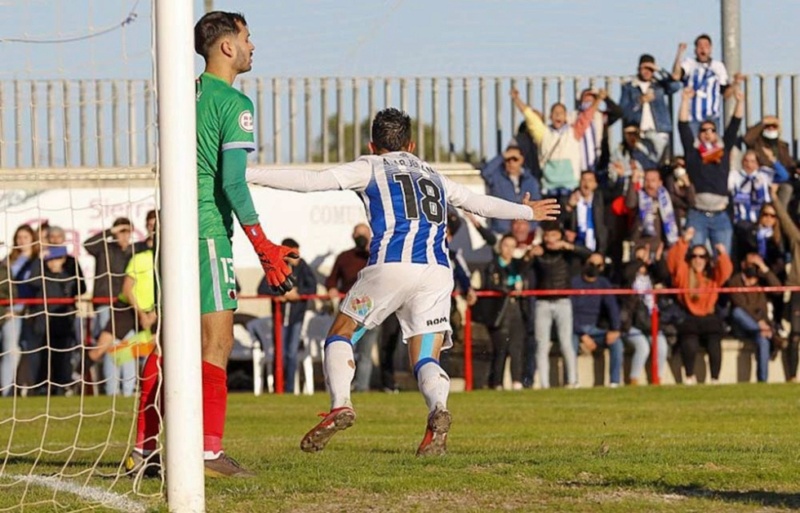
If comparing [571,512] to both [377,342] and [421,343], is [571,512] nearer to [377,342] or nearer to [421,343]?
[421,343]

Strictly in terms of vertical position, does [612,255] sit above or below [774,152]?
below

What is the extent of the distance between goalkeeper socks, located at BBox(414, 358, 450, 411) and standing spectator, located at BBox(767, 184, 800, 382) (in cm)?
1170

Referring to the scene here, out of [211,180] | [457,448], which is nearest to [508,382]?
[457,448]

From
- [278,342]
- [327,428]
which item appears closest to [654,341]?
[278,342]

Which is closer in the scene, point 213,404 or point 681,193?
point 213,404

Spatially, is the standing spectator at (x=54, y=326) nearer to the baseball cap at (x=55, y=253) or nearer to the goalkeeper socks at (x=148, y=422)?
the baseball cap at (x=55, y=253)

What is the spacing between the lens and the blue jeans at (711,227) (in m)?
20.2

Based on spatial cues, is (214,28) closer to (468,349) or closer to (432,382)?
(432,382)

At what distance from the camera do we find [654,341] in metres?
19.6

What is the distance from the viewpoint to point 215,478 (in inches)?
312

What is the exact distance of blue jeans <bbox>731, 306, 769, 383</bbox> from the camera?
779 inches

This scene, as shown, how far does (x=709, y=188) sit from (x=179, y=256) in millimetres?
14603

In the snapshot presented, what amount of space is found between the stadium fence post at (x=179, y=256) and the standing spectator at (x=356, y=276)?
12.8 metres

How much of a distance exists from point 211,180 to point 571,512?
287cm
